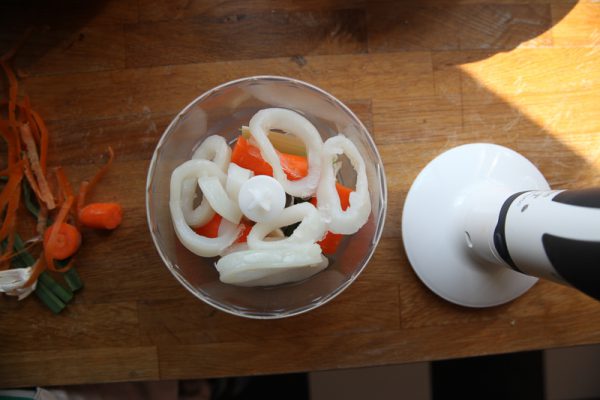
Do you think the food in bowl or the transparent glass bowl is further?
the transparent glass bowl

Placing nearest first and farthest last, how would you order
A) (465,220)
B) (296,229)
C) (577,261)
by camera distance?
(577,261) → (296,229) → (465,220)

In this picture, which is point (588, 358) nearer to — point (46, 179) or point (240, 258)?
point (240, 258)

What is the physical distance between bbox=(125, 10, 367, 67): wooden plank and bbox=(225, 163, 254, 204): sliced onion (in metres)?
0.25

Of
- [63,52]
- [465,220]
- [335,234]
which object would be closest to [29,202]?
[63,52]

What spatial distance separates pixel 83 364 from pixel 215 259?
0.31m

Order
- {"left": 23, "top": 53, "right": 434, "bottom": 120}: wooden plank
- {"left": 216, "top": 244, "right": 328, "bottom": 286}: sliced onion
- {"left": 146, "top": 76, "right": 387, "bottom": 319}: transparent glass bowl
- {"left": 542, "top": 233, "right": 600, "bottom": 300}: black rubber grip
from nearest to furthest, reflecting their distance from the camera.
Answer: {"left": 542, "top": 233, "right": 600, "bottom": 300}: black rubber grip < {"left": 216, "top": 244, "right": 328, "bottom": 286}: sliced onion < {"left": 146, "top": 76, "right": 387, "bottom": 319}: transparent glass bowl < {"left": 23, "top": 53, "right": 434, "bottom": 120}: wooden plank

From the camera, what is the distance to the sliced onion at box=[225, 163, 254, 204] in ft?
2.19

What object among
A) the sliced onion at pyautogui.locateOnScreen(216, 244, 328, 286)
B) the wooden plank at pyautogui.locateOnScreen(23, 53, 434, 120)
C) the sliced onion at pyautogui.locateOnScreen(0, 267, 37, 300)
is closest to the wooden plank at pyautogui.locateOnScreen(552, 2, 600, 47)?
the wooden plank at pyautogui.locateOnScreen(23, 53, 434, 120)

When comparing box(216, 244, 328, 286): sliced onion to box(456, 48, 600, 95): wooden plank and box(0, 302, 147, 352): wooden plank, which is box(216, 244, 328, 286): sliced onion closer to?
box(0, 302, 147, 352): wooden plank

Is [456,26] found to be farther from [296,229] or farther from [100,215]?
[100,215]

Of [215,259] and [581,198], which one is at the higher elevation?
[581,198]

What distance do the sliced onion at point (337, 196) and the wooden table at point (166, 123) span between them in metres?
0.16

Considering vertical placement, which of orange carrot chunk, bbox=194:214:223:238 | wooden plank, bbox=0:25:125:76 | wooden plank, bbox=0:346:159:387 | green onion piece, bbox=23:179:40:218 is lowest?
wooden plank, bbox=0:346:159:387

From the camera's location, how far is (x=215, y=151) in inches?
28.8
